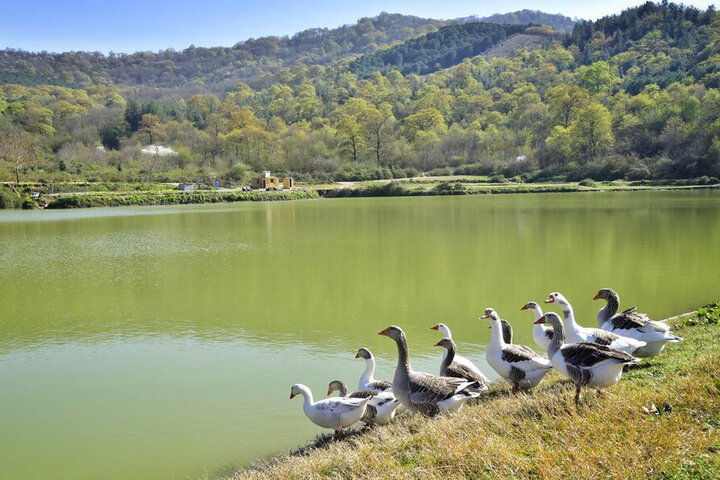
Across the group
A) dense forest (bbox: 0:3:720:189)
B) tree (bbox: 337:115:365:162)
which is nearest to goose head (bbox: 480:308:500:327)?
dense forest (bbox: 0:3:720:189)

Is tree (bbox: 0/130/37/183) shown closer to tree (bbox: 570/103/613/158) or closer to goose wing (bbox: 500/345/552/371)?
goose wing (bbox: 500/345/552/371)

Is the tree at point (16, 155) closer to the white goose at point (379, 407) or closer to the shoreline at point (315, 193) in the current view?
the shoreline at point (315, 193)

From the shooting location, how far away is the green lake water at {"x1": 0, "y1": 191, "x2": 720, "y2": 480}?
6.49 meters

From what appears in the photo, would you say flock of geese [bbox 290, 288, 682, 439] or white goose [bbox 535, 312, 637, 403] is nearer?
white goose [bbox 535, 312, 637, 403]

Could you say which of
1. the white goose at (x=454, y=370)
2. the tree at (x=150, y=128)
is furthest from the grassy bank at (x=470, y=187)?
the white goose at (x=454, y=370)

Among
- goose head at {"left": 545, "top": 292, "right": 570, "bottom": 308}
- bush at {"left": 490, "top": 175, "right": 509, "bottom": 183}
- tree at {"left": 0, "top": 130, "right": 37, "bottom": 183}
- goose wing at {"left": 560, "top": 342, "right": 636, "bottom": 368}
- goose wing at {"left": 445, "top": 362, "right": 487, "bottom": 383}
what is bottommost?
goose wing at {"left": 445, "top": 362, "right": 487, "bottom": 383}

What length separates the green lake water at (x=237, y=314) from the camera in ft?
21.3

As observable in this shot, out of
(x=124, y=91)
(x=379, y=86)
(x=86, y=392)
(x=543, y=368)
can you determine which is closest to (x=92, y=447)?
(x=86, y=392)

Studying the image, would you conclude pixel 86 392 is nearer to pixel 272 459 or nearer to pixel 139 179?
pixel 272 459

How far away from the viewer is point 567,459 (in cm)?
386

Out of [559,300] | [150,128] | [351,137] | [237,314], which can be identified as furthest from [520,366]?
[150,128]

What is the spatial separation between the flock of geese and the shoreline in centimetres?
5379

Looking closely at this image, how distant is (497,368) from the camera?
21.0 ft

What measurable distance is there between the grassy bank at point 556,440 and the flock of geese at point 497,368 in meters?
0.20
